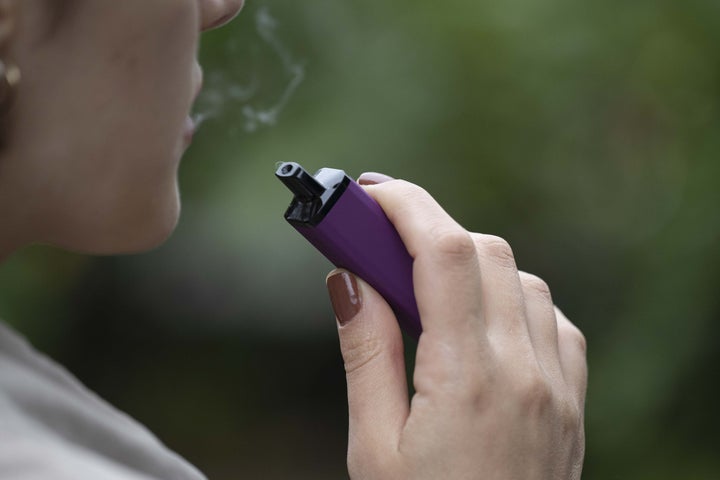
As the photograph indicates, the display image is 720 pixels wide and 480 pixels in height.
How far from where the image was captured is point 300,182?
555 mm

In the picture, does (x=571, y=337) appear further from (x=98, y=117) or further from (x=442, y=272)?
(x=98, y=117)

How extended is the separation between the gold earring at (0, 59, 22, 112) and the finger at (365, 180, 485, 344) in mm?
255

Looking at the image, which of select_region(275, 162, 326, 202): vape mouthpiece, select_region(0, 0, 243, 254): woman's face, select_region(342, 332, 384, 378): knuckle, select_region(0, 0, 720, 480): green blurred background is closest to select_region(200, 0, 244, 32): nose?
select_region(0, 0, 243, 254): woman's face

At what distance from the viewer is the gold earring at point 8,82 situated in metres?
0.45

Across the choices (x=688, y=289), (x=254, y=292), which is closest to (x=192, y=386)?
(x=254, y=292)

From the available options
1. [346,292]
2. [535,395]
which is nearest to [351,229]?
[346,292]

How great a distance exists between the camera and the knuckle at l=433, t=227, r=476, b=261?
0.56 m

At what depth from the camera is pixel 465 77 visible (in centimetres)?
176

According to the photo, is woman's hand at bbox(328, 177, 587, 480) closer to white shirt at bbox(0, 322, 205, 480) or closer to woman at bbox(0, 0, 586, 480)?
woman at bbox(0, 0, 586, 480)

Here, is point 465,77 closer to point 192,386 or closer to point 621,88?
point 621,88

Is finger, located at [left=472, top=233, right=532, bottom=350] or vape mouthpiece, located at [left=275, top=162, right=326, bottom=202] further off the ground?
vape mouthpiece, located at [left=275, top=162, right=326, bottom=202]

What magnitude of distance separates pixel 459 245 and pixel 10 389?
0.93ft

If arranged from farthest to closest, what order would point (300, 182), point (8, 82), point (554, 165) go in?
point (554, 165), point (300, 182), point (8, 82)

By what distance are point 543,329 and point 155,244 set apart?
0.28m
